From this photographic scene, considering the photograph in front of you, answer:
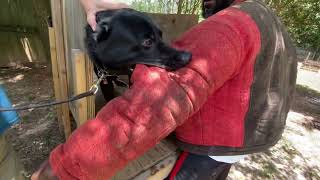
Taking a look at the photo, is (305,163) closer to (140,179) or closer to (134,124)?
(140,179)

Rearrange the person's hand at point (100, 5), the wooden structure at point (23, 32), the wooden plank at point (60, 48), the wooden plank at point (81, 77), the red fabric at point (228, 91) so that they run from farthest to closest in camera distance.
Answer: the wooden structure at point (23, 32) → the wooden plank at point (60, 48) → the wooden plank at point (81, 77) → the person's hand at point (100, 5) → the red fabric at point (228, 91)

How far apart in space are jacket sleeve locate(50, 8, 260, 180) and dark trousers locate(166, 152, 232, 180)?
0.52m

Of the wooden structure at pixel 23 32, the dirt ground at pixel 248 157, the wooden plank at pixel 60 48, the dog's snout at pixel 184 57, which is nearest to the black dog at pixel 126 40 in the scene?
the dog's snout at pixel 184 57

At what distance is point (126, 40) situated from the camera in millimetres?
1195

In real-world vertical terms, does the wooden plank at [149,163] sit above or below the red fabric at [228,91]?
below

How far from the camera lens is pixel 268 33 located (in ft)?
3.93

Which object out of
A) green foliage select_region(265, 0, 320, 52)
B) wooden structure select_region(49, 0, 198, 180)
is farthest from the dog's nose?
green foliage select_region(265, 0, 320, 52)

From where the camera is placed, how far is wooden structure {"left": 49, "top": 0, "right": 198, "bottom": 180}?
154 cm

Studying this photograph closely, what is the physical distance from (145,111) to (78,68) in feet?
3.21

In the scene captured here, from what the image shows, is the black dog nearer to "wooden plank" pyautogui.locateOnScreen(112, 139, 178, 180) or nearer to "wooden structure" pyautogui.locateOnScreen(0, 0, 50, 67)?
"wooden plank" pyautogui.locateOnScreen(112, 139, 178, 180)

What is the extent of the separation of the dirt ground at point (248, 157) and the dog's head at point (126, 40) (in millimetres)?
2673

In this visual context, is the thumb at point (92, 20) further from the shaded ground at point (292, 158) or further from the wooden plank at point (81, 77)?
the shaded ground at point (292, 158)

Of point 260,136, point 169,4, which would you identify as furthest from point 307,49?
point 260,136

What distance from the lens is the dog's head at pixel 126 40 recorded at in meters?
1.18
